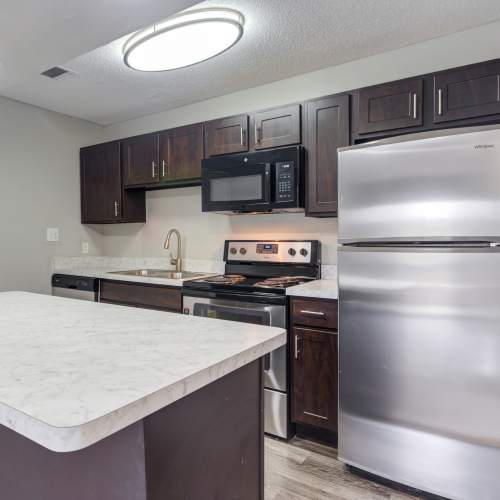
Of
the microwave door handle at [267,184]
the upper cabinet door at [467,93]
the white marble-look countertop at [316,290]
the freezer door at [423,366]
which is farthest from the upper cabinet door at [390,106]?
the white marble-look countertop at [316,290]

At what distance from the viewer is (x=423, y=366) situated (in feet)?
5.39

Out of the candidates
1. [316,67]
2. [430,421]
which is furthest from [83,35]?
[430,421]

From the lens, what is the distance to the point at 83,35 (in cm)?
182

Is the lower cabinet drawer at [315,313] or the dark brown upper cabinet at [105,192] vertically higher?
the dark brown upper cabinet at [105,192]

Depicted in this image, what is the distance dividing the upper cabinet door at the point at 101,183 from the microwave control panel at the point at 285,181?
1.65 meters

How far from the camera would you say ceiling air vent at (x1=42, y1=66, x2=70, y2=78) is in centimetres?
258

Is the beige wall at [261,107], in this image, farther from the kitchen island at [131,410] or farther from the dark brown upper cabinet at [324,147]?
the kitchen island at [131,410]

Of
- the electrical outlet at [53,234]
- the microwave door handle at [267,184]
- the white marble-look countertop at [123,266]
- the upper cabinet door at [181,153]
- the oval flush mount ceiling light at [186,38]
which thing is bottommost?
the white marble-look countertop at [123,266]

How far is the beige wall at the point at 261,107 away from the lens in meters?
2.20

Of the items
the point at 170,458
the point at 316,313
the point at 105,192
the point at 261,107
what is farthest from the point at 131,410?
the point at 105,192

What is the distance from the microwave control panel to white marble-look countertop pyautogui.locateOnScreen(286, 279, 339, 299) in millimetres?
576

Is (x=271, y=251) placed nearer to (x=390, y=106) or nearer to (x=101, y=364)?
(x=390, y=106)

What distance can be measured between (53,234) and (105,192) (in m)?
0.62

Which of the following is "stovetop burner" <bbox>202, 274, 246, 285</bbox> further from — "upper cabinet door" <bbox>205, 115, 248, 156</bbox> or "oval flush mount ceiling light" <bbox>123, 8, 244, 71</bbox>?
"oval flush mount ceiling light" <bbox>123, 8, 244, 71</bbox>
